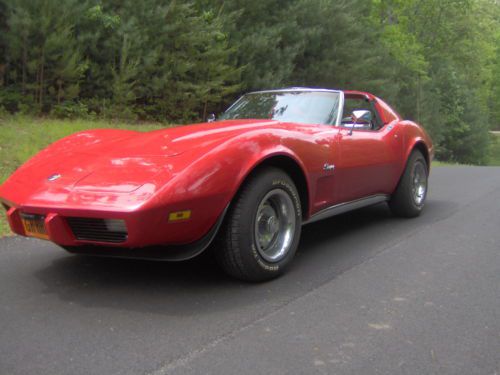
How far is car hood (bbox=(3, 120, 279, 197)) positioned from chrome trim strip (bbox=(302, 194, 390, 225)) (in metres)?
0.78

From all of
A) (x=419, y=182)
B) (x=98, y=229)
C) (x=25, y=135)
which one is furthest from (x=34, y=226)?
(x=25, y=135)

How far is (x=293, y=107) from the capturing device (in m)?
4.32

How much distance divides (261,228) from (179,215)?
72 centimetres

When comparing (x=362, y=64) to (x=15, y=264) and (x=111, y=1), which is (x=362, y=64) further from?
(x=15, y=264)

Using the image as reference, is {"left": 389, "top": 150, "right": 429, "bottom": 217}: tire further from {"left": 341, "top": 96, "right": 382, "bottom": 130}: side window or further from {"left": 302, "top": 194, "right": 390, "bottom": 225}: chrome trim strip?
{"left": 341, "top": 96, "right": 382, "bottom": 130}: side window

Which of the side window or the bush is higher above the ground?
the side window

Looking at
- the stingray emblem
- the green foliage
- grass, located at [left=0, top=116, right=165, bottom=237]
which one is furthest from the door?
the green foliage

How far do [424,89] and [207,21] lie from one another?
20920 mm

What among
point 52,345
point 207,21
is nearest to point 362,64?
point 207,21

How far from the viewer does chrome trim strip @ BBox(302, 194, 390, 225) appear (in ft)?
12.4

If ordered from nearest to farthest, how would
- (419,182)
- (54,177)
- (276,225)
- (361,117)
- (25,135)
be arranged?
(54,177)
(276,225)
(361,117)
(419,182)
(25,135)

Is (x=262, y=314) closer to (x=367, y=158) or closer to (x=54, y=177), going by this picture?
(x=54, y=177)

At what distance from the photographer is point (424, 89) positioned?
102 ft

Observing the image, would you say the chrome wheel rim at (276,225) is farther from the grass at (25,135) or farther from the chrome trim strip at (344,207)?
the grass at (25,135)
